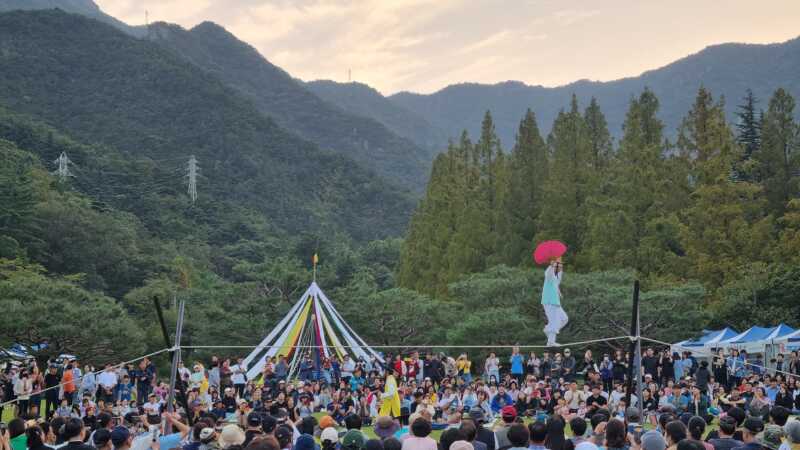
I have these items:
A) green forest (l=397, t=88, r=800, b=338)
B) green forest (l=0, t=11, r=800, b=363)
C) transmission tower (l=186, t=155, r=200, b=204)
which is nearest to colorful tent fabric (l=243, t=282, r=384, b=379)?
green forest (l=0, t=11, r=800, b=363)

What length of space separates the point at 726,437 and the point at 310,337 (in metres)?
19.0

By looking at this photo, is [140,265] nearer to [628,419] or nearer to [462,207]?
[462,207]

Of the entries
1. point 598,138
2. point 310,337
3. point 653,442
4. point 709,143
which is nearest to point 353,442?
point 653,442

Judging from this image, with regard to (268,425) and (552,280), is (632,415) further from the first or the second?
(552,280)

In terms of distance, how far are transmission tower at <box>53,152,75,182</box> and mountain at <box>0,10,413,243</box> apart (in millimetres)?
5085

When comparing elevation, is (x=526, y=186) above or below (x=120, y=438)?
above

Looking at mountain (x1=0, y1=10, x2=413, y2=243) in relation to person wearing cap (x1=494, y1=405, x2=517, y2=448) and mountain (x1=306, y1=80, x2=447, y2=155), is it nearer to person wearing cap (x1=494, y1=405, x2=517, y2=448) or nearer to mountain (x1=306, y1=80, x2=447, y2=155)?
mountain (x1=306, y1=80, x2=447, y2=155)

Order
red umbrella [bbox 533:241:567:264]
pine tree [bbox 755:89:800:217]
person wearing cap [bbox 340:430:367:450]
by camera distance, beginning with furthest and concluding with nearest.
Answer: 1. pine tree [bbox 755:89:800:217]
2. red umbrella [bbox 533:241:567:264]
3. person wearing cap [bbox 340:430:367:450]

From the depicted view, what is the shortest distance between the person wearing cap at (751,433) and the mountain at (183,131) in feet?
209

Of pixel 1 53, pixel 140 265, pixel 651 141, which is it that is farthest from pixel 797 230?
pixel 1 53

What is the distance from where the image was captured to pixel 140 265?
1981 inches

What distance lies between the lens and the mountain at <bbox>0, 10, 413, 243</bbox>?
78.5 meters

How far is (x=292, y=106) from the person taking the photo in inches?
5148

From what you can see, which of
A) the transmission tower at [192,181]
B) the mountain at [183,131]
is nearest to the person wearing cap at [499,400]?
the mountain at [183,131]
